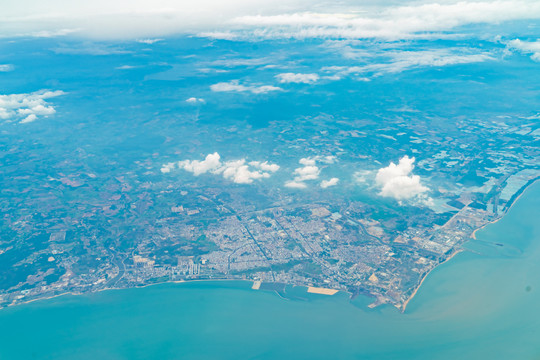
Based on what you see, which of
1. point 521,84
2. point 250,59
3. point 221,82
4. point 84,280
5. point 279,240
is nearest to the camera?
point 84,280

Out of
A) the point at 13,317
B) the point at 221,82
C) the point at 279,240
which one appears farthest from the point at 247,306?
the point at 221,82

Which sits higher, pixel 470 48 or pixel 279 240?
pixel 470 48

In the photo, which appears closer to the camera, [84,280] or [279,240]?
[84,280]

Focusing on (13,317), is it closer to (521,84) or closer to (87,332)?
(87,332)

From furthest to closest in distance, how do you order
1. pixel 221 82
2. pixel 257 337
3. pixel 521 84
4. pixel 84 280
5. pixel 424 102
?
pixel 221 82
pixel 521 84
pixel 424 102
pixel 84 280
pixel 257 337

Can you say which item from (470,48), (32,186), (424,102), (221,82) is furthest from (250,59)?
(32,186)

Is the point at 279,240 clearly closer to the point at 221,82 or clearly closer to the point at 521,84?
the point at 221,82
